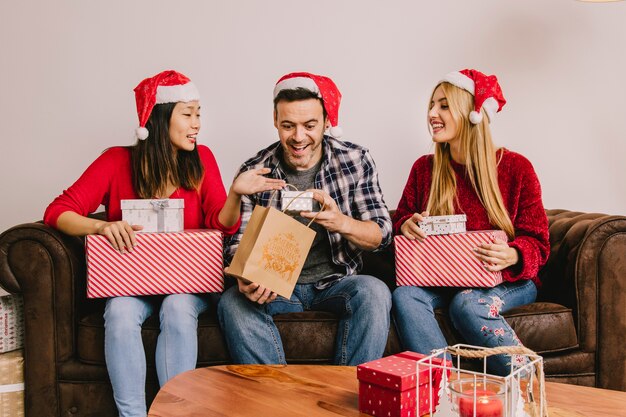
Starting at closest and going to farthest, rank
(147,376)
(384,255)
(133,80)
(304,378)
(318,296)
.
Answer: (304,378), (147,376), (318,296), (384,255), (133,80)

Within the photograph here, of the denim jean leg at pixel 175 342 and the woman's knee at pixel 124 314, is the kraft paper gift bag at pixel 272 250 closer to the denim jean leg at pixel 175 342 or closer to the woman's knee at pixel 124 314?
the denim jean leg at pixel 175 342

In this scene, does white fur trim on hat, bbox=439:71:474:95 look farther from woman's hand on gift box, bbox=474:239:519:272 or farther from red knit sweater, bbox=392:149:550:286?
woman's hand on gift box, bbox=474:239:519:272

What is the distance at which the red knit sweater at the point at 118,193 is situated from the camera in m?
2.32

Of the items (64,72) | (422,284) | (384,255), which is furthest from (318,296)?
(64,72)

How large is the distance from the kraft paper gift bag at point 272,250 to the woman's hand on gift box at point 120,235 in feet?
1.29

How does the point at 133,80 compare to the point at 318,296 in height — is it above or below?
above

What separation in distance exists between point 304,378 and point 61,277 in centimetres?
105

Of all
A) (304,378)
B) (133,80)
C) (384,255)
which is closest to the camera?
(304,378)

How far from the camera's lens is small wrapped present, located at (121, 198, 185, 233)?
220cm

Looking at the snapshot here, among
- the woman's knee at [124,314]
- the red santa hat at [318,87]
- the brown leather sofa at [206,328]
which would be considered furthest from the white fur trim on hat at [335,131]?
the woman's knee at [124,314]

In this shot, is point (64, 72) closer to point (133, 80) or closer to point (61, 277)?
point (133, 80)

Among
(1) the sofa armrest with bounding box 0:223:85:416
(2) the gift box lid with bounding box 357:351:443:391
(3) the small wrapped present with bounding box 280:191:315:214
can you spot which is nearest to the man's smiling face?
(3) the small wrapped present with bounding box 280:191:315:214

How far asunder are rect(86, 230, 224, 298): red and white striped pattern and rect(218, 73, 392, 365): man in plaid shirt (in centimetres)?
10

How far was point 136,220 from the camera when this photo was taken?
2.20m
